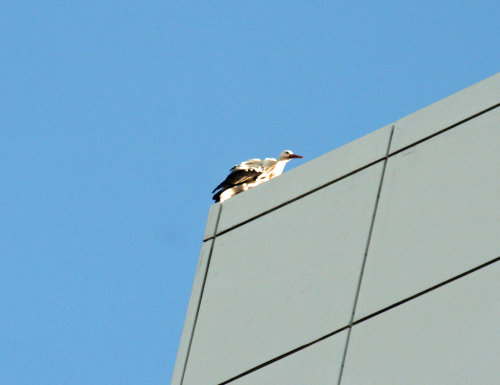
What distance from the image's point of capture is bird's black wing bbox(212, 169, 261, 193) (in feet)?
41.2

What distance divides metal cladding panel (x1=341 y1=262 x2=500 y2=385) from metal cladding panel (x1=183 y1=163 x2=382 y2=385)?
0.38 m

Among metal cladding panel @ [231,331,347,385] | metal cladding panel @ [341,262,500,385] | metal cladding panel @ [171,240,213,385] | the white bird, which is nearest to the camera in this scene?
metal cladding panel @ [341,262,500,385]

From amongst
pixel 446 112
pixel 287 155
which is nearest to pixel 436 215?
pixel 446 112

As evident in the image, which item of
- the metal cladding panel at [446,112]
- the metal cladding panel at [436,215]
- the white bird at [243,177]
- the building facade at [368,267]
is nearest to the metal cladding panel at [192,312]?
the building facade at [368,267]

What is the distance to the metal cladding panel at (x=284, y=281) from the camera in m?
6.79

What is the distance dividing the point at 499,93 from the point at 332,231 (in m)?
1.38

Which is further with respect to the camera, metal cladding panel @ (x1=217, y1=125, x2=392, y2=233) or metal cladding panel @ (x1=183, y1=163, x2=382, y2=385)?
metal cladding panel @ (x1=217, y1=125, x2=392, y2=233)

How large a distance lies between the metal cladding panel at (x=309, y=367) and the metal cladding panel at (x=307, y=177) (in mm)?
1412

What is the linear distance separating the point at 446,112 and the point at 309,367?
190 cm

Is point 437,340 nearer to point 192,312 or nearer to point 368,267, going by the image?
point 368,267

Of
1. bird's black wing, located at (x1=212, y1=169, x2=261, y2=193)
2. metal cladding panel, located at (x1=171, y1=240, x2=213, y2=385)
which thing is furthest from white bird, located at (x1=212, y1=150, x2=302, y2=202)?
metal cladding panel, located at (x1=171, y1=240, x2=213, y2=385)

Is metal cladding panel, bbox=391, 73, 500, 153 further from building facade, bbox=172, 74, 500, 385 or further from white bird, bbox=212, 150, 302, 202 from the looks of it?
white bird, bbox=212, 150, 302, 202

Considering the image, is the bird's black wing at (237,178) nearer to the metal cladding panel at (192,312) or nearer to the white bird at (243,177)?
the white bird at (243,177)

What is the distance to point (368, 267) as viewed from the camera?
6.67 metres
